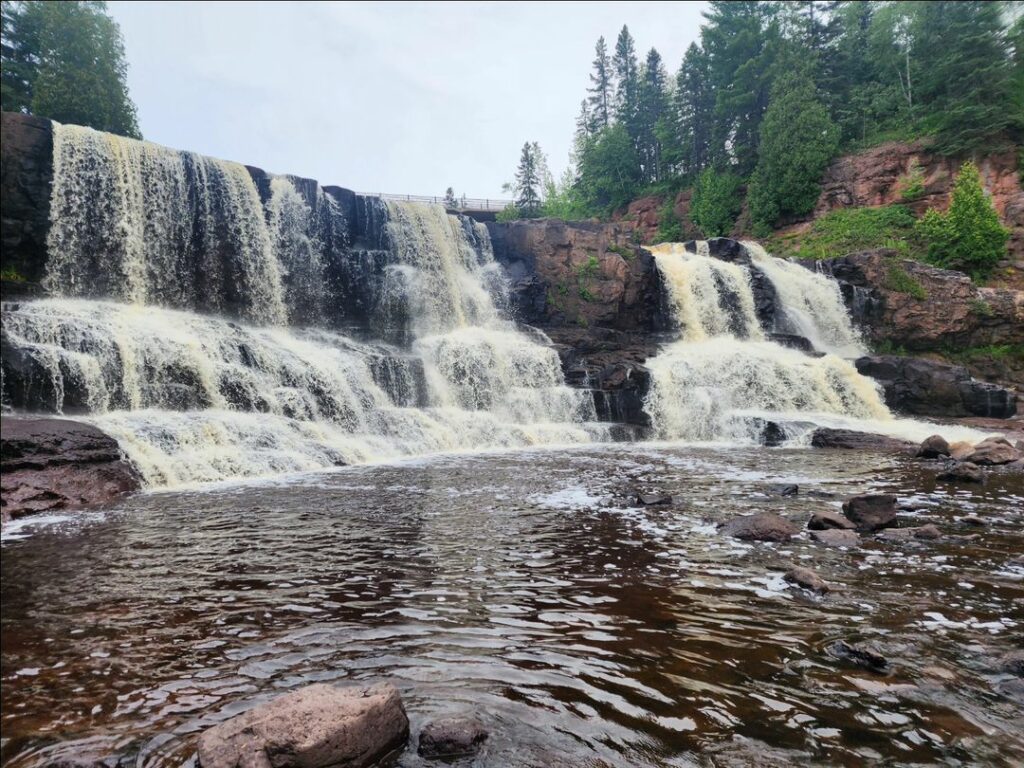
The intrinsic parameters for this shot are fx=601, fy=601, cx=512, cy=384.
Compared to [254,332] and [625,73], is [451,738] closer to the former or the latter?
[254,332]

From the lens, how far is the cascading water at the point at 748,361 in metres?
22.8

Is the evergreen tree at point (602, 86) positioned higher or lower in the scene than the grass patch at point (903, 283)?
higher

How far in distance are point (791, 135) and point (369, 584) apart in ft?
150

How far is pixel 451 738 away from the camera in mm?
3303

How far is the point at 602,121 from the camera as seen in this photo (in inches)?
2936

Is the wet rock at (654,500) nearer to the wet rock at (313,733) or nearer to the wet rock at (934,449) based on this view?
the wet rock at (313,733)

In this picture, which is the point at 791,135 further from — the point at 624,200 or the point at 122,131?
the point at 122,131

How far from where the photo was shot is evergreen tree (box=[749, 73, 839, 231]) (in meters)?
41.2

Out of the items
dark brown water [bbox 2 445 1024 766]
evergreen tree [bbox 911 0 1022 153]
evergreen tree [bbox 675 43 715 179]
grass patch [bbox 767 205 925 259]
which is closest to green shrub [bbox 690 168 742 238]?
evergreen tree [bbox 675 43 715 179]

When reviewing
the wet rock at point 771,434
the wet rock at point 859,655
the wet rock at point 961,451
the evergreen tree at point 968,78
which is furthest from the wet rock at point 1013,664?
the evergreen tree at point 968,78

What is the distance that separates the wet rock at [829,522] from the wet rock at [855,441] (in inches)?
443

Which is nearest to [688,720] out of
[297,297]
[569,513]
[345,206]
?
[569,513]

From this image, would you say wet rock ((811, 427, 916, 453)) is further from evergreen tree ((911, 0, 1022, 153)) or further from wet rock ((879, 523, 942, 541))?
evergreen tree ((911, 0, 1022, 153))

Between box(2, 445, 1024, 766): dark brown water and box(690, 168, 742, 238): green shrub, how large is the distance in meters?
40.7
